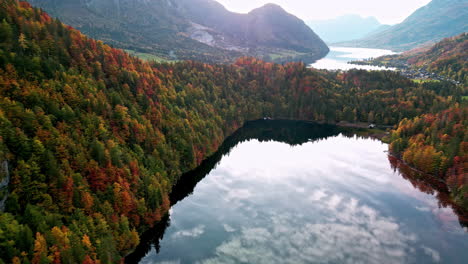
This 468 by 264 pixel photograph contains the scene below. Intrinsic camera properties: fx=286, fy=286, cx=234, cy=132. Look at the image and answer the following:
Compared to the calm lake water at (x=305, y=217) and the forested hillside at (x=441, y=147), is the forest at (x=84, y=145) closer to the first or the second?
the forested hillside at (x=441, y=147)

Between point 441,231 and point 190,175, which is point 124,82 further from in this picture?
point 441,231

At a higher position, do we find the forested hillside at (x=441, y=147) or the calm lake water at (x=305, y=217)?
the forested hillside at (x=441, y=147)

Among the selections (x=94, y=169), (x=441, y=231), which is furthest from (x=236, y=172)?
(x=441, y=231)

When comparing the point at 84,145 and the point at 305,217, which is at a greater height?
the point at 84,145

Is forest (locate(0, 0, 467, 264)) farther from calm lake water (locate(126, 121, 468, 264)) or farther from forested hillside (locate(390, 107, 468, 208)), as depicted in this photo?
calm lake water (locate(126, 121, 468, 264))

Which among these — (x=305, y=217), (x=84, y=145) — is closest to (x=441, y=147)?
(x=305, y=217)

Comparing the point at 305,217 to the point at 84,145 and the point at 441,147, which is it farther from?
the point at 441,147

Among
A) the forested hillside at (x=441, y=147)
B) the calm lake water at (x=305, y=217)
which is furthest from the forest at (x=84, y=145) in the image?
the calm lake water at (x=305, y=217)

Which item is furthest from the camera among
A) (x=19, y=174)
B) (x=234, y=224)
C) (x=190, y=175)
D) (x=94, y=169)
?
(x=190, y=175)
